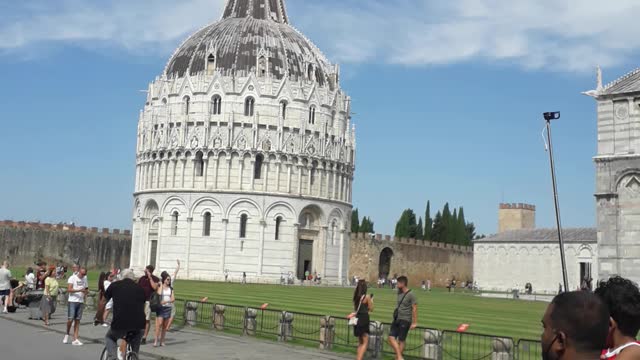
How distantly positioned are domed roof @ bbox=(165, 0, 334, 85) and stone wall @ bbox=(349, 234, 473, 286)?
20.7 metres

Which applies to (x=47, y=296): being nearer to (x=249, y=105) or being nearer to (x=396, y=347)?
(x=396, y=347)

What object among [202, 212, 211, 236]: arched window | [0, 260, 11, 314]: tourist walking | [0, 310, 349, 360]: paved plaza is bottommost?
[0, 310, 349, 360]: paved plaza

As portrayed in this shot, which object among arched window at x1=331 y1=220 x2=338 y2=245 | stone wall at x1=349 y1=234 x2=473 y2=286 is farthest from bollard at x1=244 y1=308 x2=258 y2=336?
stone wall at x1=349 y1=234 x2=473 y2=286

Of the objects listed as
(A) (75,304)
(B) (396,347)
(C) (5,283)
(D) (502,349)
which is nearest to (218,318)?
(A) (75,304)

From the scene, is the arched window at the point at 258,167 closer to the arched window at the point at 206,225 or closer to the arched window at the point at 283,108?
the arched window at the point at 283,108

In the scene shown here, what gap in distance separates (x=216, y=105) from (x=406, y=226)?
1622 inches

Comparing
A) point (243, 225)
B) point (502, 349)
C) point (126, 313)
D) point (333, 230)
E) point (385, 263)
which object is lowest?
point (502, 349)

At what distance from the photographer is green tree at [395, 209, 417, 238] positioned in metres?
105

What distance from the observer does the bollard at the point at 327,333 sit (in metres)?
18.6

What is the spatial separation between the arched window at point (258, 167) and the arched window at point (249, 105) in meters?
4.25

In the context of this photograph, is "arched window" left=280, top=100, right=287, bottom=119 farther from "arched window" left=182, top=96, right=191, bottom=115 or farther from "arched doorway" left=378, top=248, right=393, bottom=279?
"arched doorway" left=378, top=248, right=393, bottom=279

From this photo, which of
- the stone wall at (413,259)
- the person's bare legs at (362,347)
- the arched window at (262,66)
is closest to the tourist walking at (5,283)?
the person's bare legs at (362,347)

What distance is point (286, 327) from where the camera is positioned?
780 inches

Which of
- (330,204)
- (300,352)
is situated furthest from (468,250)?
(300,352)
